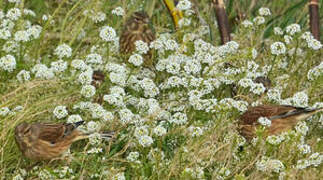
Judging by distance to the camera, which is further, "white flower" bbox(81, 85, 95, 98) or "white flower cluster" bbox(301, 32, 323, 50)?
"white flower cluster" bbox(301, 32, 323, 50)

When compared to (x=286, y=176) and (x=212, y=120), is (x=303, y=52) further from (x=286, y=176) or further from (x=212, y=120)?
(x=286, y=176)

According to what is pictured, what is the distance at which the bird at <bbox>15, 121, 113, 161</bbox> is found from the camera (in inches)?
196

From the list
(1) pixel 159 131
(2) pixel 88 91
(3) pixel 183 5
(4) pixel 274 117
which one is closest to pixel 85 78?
(2) pixel 88 91

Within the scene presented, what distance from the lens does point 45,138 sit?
5.04 m

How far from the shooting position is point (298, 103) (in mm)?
5609

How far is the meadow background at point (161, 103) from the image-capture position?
493 centimetres

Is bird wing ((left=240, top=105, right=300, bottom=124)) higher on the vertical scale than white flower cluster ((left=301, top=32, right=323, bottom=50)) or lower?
lower

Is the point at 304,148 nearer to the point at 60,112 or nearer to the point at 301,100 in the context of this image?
the point at 301,100

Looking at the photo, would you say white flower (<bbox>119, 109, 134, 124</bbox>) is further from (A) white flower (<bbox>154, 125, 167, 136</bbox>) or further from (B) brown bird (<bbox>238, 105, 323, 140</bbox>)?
(B) brown bird (<bbox>238, 105, 323, 140</bbox>)

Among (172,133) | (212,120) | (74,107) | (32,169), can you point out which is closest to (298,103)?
(212,120)

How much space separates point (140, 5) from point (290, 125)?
292cm

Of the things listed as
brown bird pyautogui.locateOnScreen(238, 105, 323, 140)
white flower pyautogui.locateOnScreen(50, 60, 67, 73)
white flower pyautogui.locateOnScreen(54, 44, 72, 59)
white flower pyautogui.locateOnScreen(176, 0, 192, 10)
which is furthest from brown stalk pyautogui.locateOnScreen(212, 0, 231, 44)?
white flower pyautogui.locateOnScreen(50, 60, 67, 73)

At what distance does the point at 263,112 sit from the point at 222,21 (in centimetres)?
146

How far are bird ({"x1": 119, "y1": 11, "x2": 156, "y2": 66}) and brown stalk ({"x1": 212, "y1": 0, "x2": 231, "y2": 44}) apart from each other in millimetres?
725
